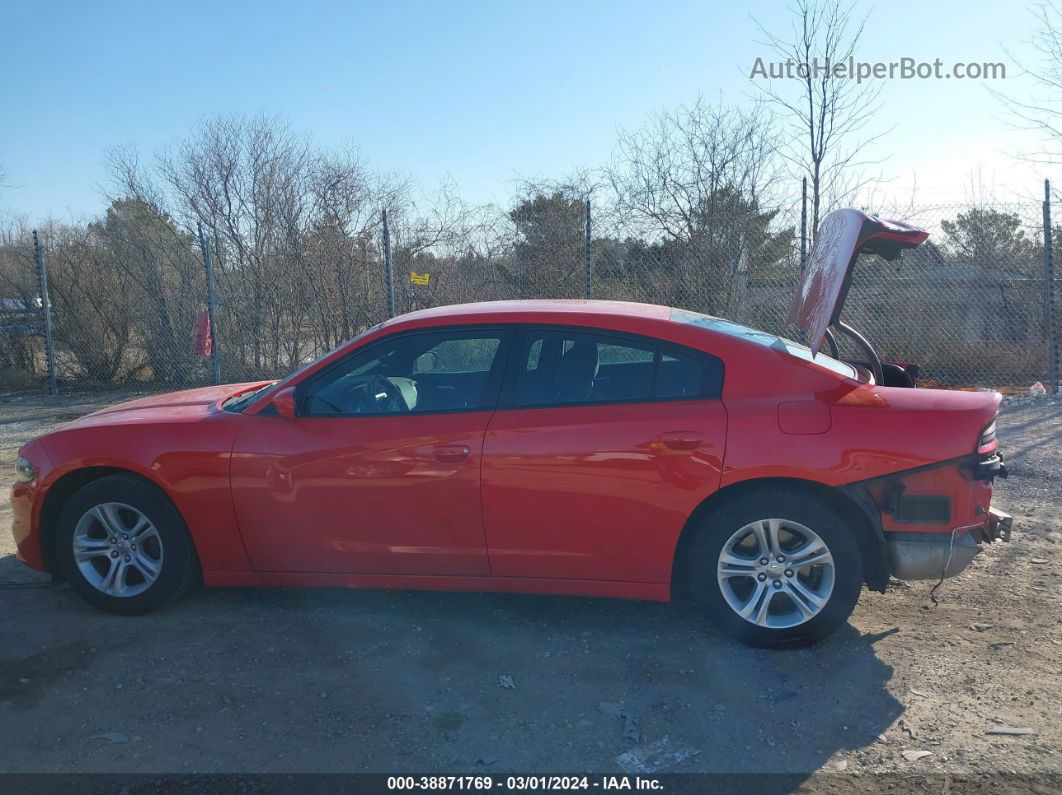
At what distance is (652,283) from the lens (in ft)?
33.4

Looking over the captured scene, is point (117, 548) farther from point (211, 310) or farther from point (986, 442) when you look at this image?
point (211, 310)

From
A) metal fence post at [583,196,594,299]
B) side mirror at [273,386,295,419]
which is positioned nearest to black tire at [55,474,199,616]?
side mirror at [273,386,295,419]

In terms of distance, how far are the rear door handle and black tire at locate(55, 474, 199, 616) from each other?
2.46 meters

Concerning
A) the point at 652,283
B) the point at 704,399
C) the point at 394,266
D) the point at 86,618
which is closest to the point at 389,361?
the point at 704,399

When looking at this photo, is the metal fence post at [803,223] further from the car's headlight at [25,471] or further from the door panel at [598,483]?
the car's headlight at [25,471]

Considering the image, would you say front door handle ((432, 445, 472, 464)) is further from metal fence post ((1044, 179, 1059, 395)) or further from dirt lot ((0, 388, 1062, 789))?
Result: metal fence post ((1044, 179, 1059, 395))

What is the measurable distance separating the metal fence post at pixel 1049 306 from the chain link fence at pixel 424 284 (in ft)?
0.22

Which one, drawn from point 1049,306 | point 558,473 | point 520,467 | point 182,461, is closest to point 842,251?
point 558,473

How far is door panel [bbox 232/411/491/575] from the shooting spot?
13.3 ft

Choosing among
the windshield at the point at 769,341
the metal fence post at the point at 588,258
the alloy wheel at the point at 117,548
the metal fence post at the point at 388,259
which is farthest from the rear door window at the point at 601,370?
the metal fence post at the point at 388,259

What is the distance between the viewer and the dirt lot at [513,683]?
318 centimetres

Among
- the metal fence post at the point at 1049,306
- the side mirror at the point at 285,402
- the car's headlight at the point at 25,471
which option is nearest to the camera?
the side mirror at the point at 285,402

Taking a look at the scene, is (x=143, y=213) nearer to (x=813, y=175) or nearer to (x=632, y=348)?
(x=813, y=175)

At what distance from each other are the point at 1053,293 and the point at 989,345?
85 cm
